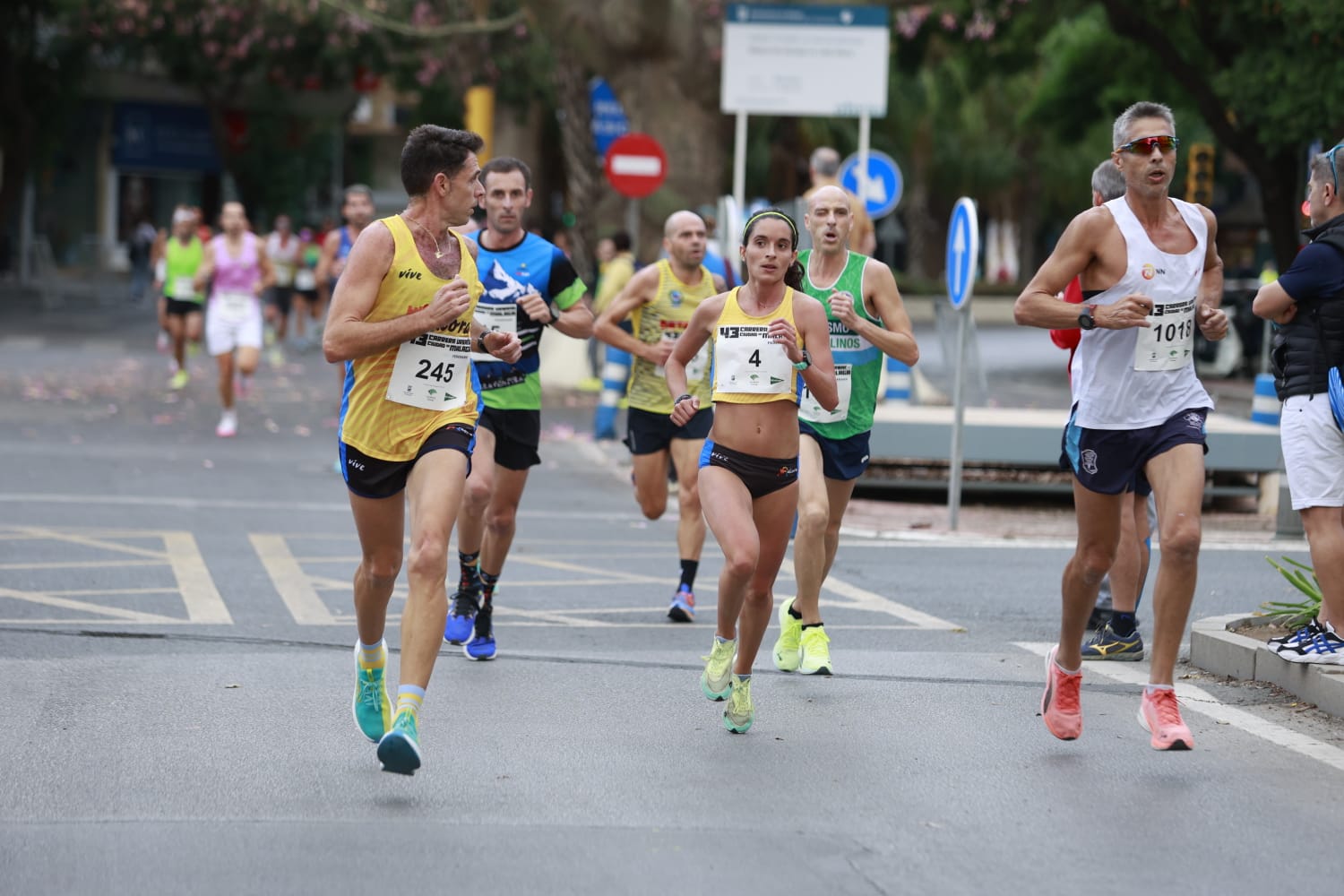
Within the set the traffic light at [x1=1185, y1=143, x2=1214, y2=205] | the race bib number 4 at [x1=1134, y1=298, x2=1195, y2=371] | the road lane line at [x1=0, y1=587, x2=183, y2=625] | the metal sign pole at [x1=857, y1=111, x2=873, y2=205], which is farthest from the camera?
the traffic light at [x1=1185, y1=143, x2=1214, y2=205]

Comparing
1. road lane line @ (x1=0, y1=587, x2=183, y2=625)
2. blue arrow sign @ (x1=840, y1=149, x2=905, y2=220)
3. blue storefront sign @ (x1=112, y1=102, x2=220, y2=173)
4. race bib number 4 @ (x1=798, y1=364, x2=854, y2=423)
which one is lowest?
road lane line @ (x1=0, y1=587, x2=183, y2=625)

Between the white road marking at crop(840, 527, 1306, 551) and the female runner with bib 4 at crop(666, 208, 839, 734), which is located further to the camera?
the white road marking at crop(840, 527, 1306, 551)

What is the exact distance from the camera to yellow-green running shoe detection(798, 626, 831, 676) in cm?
774

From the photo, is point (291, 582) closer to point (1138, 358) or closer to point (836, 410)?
point (836, 410)

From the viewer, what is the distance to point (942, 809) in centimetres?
555

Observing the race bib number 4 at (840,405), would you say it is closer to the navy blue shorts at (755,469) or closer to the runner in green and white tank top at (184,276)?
the navy blue shorts at (755,469)

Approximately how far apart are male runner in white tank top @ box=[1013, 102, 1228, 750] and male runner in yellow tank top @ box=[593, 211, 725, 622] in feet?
9.83

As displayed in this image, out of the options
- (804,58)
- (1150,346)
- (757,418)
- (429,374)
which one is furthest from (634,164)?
(429,374)

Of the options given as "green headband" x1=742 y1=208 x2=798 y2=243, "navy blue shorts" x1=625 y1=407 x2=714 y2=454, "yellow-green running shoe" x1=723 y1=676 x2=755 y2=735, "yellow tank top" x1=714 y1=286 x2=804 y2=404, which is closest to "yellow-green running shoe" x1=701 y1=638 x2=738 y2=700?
"yellow-green running shoe" x1=723 y1=676 x2=755 y2=735

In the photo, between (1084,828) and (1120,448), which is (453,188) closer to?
(1120,448)

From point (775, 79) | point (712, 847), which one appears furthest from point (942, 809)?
point (775, 79)

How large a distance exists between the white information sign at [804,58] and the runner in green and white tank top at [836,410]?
39.3 feet

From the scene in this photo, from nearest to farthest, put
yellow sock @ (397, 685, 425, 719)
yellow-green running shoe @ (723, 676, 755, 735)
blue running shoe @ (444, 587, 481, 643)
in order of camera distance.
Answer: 1. yellow sock @ (397, 685, 425, 719)
2. yellow-green running shoe @ (723, 676, 755, 735)
3. blue running shoe @ (444, 587, 481, 643)

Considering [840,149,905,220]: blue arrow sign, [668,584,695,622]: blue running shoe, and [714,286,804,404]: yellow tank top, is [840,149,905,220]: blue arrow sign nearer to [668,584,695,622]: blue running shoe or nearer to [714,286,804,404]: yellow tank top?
[668,584,695,622]: blue running shoe
